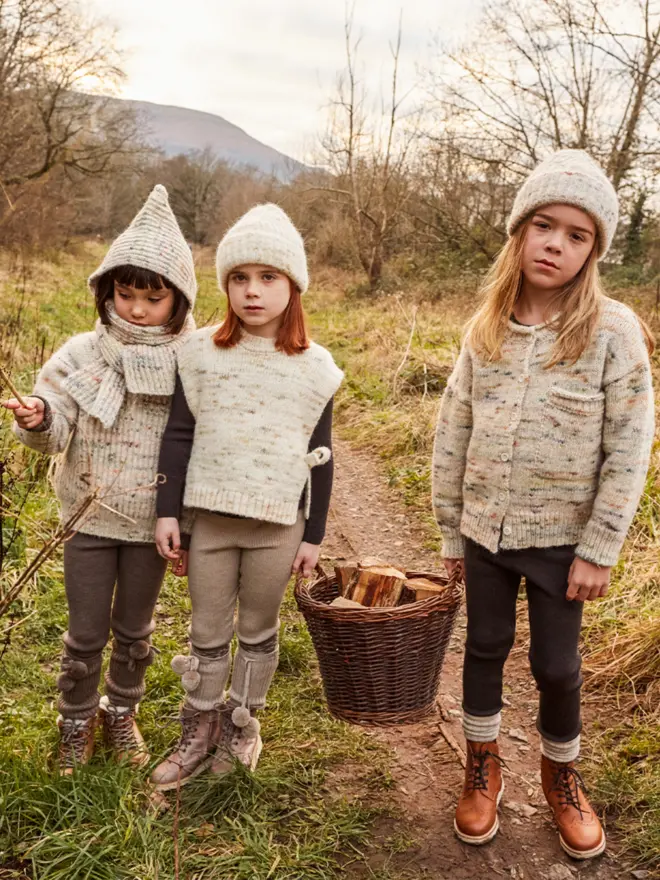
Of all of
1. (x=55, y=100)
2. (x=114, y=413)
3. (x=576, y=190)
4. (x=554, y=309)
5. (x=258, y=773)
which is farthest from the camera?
(x=55, y=100)

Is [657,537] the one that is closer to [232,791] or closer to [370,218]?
[232,791]

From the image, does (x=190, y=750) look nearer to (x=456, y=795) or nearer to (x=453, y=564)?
(x=456, y=795)

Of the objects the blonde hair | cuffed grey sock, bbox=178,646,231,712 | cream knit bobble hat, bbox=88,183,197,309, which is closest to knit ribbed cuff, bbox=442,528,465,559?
the blonde hair

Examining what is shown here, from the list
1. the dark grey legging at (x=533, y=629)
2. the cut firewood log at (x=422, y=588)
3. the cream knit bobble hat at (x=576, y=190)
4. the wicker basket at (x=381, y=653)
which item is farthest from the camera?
the cut firewood log at (x=422, y=588)

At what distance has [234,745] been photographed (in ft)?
8.15

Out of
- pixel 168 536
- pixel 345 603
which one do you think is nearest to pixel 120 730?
pixel 168 536

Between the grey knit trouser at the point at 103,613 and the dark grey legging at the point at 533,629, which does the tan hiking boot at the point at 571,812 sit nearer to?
the dark grey legging at the point at 533,629

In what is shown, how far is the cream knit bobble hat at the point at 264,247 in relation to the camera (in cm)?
220

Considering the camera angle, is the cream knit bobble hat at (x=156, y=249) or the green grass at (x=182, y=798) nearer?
the green grass at (x=182, y=798)

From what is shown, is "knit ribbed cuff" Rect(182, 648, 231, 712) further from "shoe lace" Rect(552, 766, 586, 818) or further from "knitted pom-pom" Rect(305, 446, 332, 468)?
"shoe lace" Rect(552, 766, 586, 818)

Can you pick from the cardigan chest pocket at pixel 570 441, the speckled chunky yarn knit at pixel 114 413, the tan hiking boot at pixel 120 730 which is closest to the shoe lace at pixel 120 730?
the tan hiking boot at pixel 120 730

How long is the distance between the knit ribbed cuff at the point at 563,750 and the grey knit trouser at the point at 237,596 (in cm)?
94

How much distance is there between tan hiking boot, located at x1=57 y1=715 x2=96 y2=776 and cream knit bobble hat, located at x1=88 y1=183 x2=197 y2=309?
143 centimetres

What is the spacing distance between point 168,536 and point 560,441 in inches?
47.6
